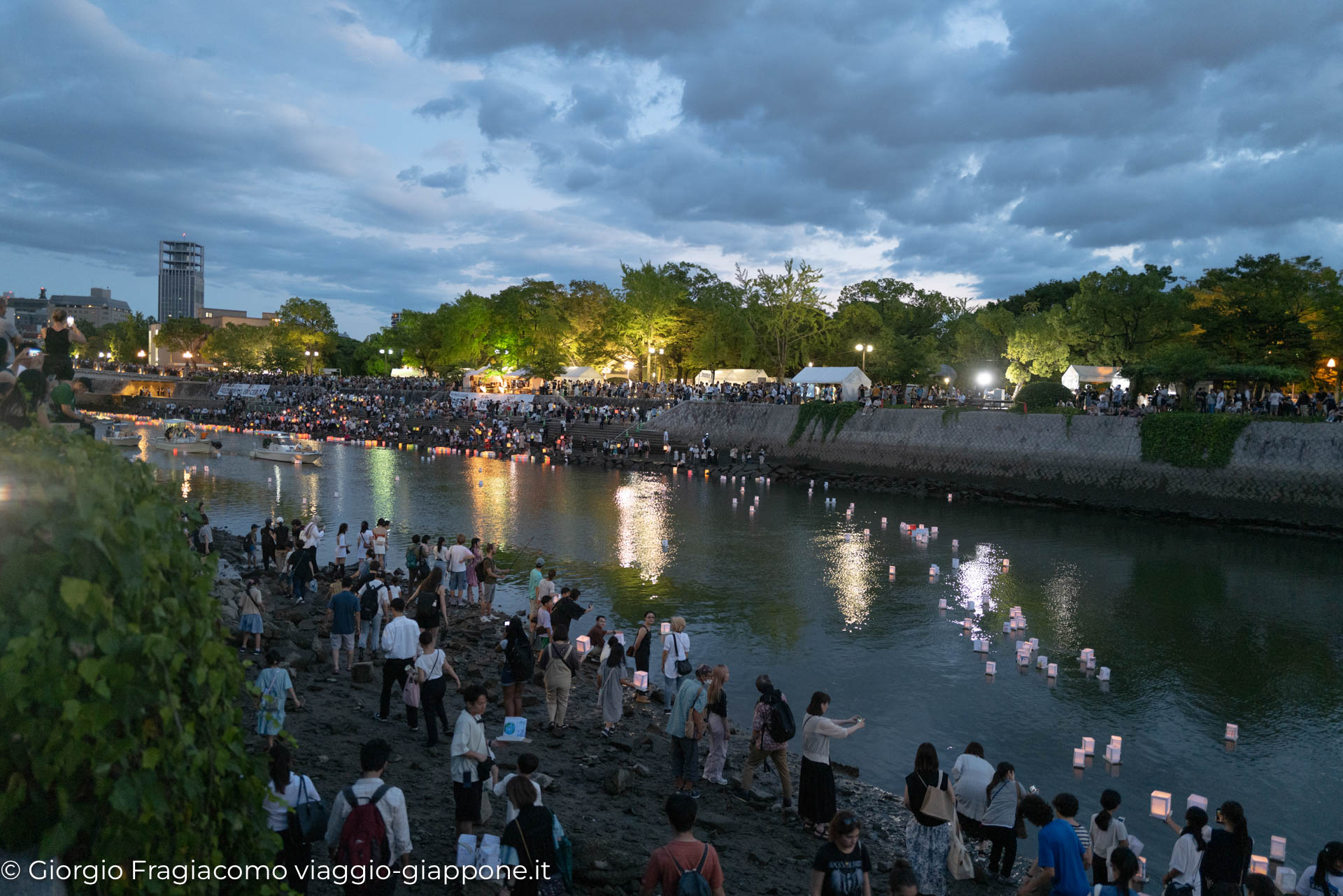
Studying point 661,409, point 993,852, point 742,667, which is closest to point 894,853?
point 993,852

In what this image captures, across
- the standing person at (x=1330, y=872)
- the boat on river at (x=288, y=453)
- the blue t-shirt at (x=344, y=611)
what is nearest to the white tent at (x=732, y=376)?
the boat on river at (x=288, y=453)

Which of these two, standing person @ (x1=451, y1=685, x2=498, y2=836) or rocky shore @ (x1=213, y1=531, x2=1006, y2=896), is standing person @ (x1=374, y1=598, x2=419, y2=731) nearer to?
rocky shore @ (x1=213, y1=531, x2=1006, y2=896)

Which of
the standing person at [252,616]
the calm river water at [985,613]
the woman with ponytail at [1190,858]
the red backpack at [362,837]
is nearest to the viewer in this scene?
the red backpack at [362,837]

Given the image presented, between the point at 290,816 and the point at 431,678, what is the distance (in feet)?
12.6

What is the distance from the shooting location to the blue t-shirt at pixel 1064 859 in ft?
21.0

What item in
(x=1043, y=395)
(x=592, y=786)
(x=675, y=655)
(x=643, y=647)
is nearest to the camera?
(x=592, y=786)

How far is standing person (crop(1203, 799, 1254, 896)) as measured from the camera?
6.52 m

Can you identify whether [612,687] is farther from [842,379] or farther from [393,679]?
[842,379]

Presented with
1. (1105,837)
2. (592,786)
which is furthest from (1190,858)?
(592,786)

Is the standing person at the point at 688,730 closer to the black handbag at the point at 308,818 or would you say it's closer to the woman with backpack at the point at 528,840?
the woman with backpack at the point at 528,840

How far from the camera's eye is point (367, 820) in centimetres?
523

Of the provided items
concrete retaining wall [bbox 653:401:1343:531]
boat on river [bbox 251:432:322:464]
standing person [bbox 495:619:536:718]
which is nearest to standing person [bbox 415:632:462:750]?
standing person [bbox 495:619:536:718]

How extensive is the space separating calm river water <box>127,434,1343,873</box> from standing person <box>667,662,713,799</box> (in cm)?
316

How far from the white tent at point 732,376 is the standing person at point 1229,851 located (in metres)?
62.6
